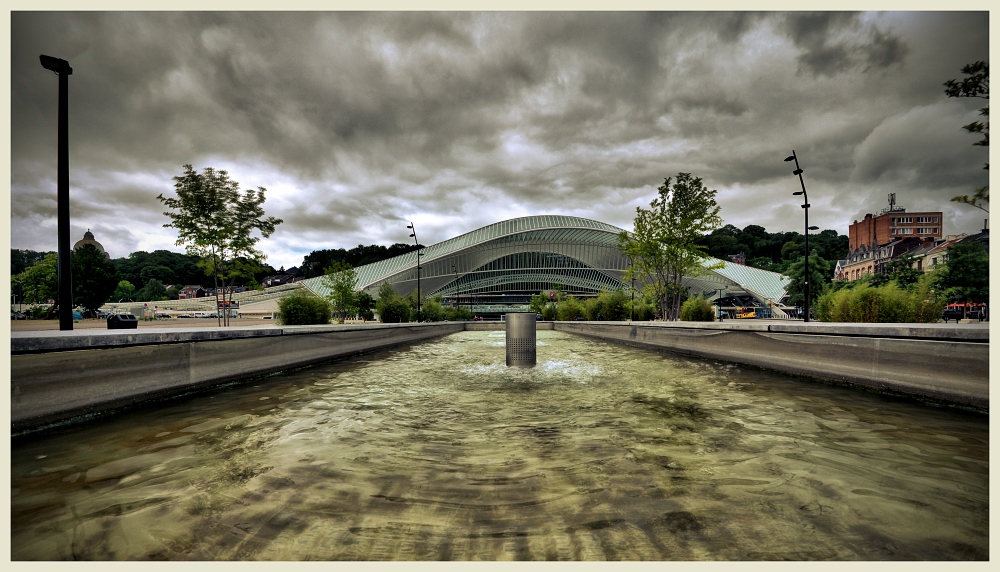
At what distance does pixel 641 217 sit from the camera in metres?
26.4

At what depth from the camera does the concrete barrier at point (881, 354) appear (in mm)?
5578

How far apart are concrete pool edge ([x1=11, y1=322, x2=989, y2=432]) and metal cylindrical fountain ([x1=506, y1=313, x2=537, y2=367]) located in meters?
5.72

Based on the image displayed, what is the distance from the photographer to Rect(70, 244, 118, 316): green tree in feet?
145

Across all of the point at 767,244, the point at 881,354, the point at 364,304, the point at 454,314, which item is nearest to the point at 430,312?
the point at 364,304

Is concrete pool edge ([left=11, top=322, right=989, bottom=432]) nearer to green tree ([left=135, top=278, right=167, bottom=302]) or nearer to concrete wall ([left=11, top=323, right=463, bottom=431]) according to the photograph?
concrete wall ([left=11, top=323, right=463, bottom=431])

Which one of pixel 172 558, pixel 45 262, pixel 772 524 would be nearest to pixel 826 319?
pixel 772 524

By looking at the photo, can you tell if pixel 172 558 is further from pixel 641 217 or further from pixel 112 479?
pixel 641 217

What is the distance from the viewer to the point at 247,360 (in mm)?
8914

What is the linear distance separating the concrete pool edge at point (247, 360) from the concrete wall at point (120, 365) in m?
0.01

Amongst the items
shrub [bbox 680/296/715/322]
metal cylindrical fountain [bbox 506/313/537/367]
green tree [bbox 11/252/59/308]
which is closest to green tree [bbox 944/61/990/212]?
metal cylindrical fountain [bbox 506/313/537/367]

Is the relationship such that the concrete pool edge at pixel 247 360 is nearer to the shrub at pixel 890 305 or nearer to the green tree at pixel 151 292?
the shrub at pixel 890 305

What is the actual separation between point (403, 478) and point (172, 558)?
1573mm

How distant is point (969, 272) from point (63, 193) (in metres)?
34.5

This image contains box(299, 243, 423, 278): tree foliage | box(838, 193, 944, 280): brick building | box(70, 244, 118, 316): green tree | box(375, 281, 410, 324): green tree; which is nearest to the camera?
box(375, 281, 410, 324): green tree
